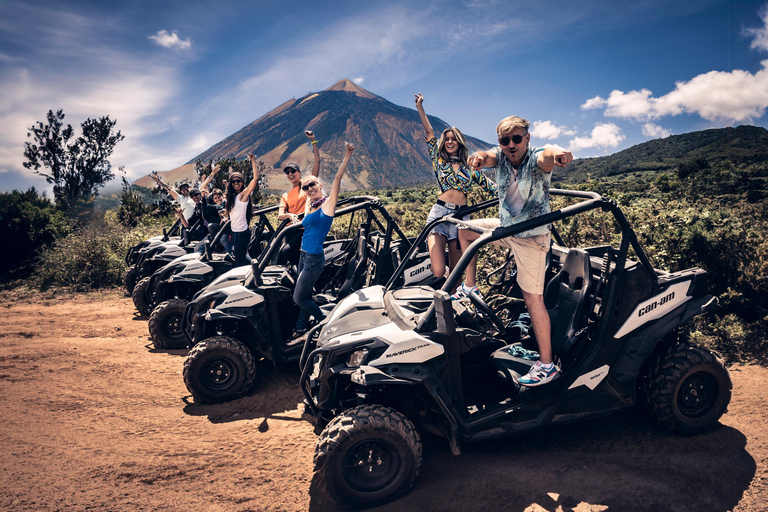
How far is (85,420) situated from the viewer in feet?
14.8

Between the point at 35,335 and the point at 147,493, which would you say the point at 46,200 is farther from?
the point at 147,493

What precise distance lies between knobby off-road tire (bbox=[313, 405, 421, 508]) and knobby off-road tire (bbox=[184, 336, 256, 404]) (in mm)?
2231

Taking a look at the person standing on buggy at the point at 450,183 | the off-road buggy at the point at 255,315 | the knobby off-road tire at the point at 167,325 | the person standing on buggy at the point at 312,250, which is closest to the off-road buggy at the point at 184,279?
the knobby off-road tire at the point at 167,325

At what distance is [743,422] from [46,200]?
135ft

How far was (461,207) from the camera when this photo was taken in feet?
16.2

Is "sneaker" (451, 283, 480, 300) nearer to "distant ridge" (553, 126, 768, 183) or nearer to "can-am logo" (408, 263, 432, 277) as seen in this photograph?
"can-am logo" (408, 263, 432, 277)

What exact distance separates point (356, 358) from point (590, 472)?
6.43 feet

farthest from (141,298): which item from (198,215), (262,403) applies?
(262,403)

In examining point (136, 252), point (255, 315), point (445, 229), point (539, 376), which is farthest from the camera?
point (136, 252)

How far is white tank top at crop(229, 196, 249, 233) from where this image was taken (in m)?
7.67

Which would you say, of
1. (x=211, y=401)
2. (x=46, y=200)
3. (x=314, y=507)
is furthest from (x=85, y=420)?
(x=46, y=200)

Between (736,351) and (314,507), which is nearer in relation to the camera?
(314,507)

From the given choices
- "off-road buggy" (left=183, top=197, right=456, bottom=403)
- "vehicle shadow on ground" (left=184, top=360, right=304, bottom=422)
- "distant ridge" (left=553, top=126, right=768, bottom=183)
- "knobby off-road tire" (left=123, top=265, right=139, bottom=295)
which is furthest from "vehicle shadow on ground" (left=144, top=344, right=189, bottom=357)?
"distant ridge" (left=553, top=126, right=768, bottom=183)

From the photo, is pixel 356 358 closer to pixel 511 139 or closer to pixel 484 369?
pixel 484 369
